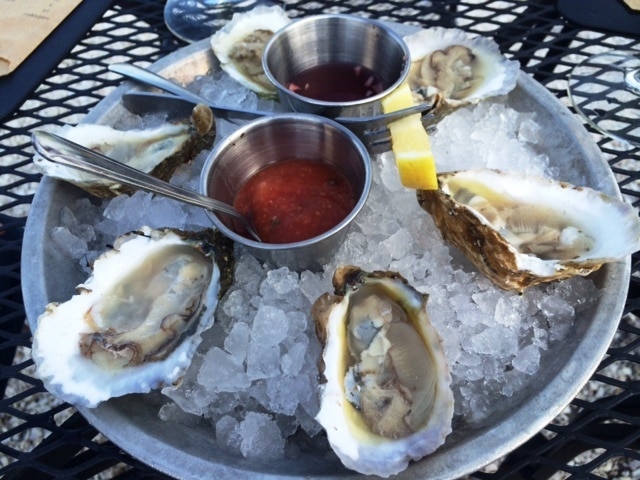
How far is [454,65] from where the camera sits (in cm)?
158

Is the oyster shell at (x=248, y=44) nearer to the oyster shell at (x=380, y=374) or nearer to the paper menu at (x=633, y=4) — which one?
the oyster shell at (x=380, y=374)

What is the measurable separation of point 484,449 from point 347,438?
23cm

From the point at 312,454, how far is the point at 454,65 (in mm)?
1171

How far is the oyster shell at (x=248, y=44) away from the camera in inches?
62.8

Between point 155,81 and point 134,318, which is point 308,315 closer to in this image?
point 134,318

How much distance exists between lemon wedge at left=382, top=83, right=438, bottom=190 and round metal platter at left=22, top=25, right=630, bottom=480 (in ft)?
1.35

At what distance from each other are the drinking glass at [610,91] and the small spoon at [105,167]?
3.66 ft

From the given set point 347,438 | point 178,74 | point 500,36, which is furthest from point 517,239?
point 178,74

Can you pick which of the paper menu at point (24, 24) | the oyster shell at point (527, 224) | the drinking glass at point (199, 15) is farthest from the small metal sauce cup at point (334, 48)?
the paper menu at point (24, 24)

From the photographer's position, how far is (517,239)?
119 centimetres

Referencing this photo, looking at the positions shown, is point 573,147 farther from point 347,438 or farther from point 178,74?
point 178,74

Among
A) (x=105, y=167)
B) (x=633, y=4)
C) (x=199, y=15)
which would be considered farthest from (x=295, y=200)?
(x=633, y=4)

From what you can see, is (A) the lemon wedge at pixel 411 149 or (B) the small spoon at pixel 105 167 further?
(A) the lemon wedge at pixel 411 149

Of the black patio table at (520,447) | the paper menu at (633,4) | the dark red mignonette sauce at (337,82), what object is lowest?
the black patio table at (520,447)
